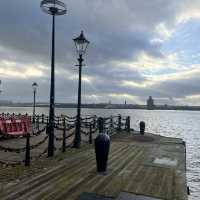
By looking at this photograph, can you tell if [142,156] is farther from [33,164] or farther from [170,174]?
[33,164]

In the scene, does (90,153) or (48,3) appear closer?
(48,3)

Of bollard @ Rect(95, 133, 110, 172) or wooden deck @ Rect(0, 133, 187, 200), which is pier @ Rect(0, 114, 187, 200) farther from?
bollard @ Rect(95, 133, 110, 172)

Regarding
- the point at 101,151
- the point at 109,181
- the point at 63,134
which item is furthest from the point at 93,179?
the point at 63,134

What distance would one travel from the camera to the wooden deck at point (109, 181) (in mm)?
7027

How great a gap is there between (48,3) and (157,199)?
8411 mm

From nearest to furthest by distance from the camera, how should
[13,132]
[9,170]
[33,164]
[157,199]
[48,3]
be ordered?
[157,199] → [9,170] → [33,164] → [48,3] → [13,132]

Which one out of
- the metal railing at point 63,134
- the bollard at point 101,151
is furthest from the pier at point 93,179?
the metal railing at point 63,134

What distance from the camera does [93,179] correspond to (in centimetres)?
845

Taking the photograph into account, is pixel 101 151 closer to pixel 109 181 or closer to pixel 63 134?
pixel 109 181

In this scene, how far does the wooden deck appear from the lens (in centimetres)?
703

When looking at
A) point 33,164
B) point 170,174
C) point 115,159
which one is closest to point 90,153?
point 115,159

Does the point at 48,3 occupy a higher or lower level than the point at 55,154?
higher

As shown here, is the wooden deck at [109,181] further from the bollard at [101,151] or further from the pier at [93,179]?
the bollard at [101,151]

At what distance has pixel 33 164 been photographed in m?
10.1
